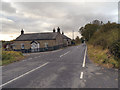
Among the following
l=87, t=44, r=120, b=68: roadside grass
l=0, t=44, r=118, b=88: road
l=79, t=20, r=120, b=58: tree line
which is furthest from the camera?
l=79, t=20, r=120, b=58: tree line

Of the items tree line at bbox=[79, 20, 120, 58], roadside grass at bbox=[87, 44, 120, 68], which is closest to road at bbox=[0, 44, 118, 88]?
roadside grass at bbox=[87, 44, 120, 68]

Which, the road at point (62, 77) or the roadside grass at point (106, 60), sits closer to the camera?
the road at point (62, 77)

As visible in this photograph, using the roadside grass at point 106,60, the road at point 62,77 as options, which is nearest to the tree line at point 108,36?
the roadside grass at point 106,60

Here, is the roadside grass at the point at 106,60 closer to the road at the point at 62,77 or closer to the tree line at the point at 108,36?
the tree line at the point at 108,36

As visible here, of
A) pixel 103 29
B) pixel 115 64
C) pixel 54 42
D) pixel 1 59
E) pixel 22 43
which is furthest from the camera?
pixel 22 43

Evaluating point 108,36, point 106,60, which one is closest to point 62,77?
point 106,60

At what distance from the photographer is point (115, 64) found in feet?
27.6

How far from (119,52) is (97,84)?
536 centimetres

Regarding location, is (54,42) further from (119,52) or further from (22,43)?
(119,52)

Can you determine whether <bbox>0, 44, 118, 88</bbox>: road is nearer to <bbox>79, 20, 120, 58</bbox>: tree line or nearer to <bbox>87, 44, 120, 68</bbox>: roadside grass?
<bbox>87, 44, 120, 68</bbox>: roadside grass

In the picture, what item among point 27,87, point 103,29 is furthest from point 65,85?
point 103,29

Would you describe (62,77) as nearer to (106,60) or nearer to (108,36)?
(106,60)

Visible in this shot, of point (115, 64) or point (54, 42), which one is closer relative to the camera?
point (115, 64)

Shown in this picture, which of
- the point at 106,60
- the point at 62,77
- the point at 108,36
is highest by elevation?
the point at 108,36
